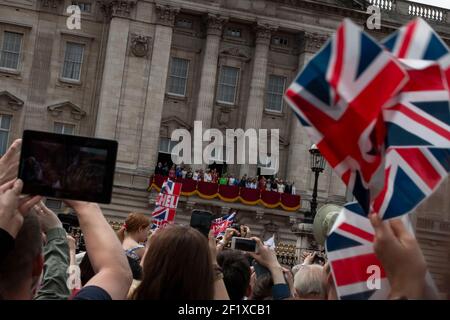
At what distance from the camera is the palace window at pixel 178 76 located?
155 ft

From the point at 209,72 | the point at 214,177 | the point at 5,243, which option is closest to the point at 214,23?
the point at 209,72

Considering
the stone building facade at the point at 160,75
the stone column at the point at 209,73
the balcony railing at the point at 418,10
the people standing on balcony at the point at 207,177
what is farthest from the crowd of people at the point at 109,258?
→ the balcony railing at the point at 418,10

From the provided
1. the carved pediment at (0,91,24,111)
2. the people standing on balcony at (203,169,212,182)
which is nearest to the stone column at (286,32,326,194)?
the people standing on balcony at (203,169,212,182)

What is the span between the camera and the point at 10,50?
148 feet

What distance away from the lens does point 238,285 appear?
6.40 metres

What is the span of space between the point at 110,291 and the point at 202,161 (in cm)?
4198

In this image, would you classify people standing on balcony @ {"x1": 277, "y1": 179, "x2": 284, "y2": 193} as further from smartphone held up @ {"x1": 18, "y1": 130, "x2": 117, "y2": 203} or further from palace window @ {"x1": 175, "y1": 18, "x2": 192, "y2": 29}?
smartphone held up @ {"x1": 18, "y1": 130, "x2": 117, "y2": 203}

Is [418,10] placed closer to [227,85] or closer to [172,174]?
[227,85]

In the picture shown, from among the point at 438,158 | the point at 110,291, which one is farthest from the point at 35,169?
the point at 438,158

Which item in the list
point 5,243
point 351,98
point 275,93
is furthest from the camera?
point 275,93

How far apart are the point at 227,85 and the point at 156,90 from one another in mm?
4534

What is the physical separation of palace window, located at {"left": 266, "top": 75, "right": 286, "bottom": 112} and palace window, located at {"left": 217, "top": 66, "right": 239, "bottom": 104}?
1.88m

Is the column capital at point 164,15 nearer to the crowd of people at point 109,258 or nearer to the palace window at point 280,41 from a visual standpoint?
the palace window at point 280,41
